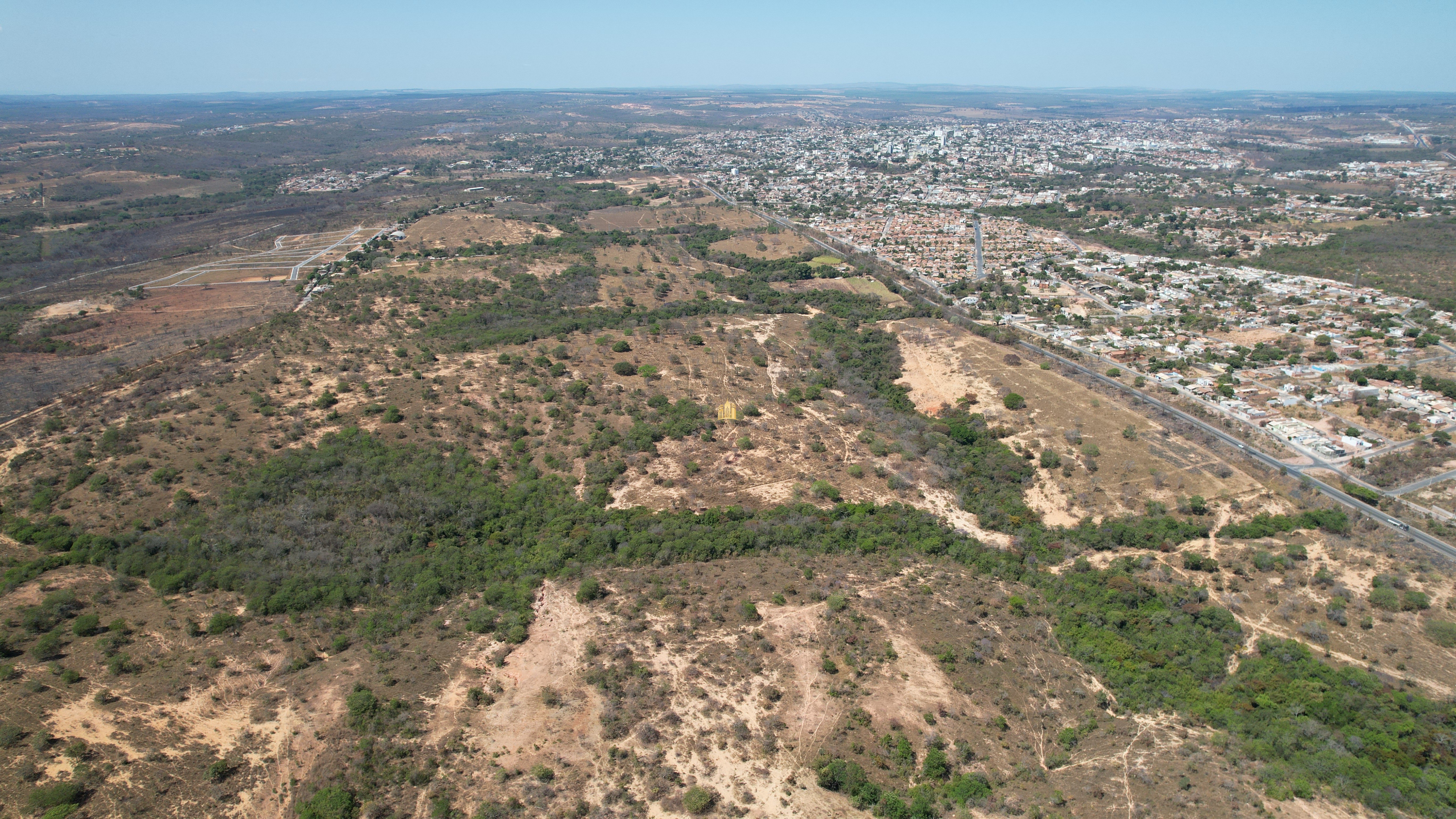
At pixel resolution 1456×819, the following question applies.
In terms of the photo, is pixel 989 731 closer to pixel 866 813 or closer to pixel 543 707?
pixel 866 813

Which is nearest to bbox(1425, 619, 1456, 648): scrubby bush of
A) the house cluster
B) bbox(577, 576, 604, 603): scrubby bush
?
bbox(577, 576, 604, 603): scrubby bush

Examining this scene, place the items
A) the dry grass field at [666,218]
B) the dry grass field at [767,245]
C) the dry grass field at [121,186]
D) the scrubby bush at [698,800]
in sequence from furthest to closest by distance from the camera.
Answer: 1. the dry grass field at [121,186]
2. the dry grass field at [666,218]
3. the dry grass field at [767,245]
4. the scrubby bush at [698,800]

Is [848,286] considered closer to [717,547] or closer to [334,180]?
[717,547]

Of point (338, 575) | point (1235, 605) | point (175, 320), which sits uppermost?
point (175, 320)

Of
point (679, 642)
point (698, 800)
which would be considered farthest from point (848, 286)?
point (698, 800)

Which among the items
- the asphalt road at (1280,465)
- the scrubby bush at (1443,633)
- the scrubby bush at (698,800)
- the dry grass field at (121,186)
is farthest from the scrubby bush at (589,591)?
the dry grass field at (121,186)

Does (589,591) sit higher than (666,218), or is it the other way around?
(666,218)

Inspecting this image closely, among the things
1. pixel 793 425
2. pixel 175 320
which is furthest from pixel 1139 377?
pixel 175 320

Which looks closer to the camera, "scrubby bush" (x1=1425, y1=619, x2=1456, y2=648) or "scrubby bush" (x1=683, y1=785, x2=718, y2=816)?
"scrubby bush" (x1=683, y1=785, x2=718, y2=816)

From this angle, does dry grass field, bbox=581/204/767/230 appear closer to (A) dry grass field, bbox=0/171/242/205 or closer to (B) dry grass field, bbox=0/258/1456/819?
(B) dry grass field, bbox=0/258/1456/819

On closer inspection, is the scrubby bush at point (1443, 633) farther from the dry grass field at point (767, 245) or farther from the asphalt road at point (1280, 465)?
the dry grass field at point (767, 245)

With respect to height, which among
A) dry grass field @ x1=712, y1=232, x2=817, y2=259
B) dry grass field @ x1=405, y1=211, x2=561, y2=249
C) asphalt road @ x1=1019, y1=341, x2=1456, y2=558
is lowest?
asphalt road @ x1=1019, y1=341, x2=1456, y2=558
